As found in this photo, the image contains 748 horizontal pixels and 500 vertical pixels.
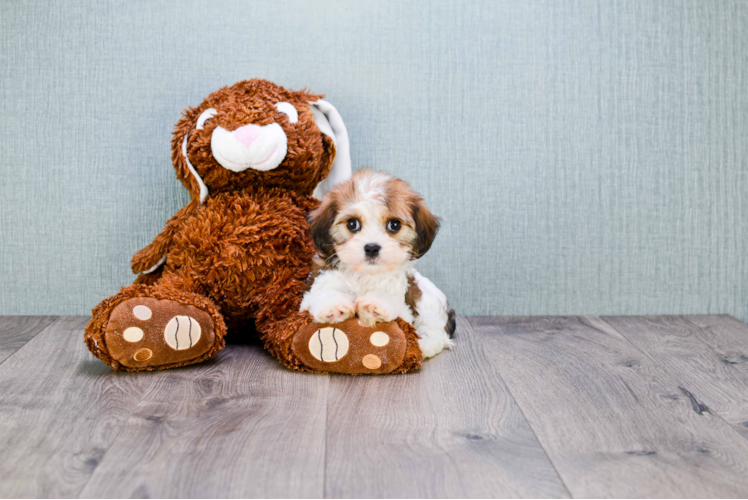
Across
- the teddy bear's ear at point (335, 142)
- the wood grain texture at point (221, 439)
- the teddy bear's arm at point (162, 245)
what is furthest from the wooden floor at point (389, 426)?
the teddy bear's ear at point (335, 142)

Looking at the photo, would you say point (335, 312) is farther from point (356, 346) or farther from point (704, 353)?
point (704, 353)

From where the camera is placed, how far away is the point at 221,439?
3.32ft

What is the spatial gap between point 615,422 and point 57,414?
3.25ft

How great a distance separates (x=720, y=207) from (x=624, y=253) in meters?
0.33

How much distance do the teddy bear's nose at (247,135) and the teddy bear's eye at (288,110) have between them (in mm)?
103

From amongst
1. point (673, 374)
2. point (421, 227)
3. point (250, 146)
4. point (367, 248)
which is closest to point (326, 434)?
point (367, 248)

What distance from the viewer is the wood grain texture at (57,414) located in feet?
2.92

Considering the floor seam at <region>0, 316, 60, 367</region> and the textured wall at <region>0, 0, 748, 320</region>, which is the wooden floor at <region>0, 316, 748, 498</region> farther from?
the textured wall at <region>0, 0, 748, 320</region>

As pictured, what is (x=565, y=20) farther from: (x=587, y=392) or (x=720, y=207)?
(x=587, y=392)

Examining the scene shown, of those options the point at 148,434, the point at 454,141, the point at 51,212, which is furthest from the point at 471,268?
the point at 51,212

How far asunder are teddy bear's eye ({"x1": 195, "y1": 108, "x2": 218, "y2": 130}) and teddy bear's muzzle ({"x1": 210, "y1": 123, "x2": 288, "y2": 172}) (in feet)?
0.18

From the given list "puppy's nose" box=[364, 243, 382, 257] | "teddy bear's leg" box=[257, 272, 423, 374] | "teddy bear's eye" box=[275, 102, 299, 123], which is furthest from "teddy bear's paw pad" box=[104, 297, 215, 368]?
"teddy bear's eye" box=[275, 102, 299, 123]

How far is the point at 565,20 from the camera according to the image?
1.84 m

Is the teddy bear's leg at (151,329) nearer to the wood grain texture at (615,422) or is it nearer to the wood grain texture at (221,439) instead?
the wood grain texture at (221,439)
